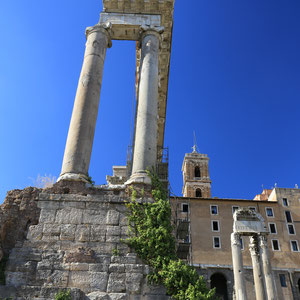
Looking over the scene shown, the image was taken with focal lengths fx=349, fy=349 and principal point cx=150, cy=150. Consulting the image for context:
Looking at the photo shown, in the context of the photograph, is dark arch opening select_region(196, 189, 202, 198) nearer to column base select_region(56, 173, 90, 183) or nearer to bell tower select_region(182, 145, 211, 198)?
bell tower select_region(182, 145, 211, 198)

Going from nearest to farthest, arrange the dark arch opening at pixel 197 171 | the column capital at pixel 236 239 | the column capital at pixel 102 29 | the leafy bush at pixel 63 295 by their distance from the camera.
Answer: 1. the leafy bush at pixel 63 295
2. the column capital at pixel 102 29
3. the column capital at pixel 236 239
4. the dark arch opening at pixel 197 171

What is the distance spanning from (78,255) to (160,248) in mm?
2127

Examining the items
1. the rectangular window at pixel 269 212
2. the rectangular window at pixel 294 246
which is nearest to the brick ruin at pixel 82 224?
the rectangular window at pixel 269 212

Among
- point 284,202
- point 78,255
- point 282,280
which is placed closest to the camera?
point 78,255

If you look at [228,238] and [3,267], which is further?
[228,238]

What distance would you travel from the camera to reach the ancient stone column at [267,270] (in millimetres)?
19477

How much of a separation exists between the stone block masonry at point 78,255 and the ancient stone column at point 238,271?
39.0 ft

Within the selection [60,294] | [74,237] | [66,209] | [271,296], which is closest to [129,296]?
[60,294]

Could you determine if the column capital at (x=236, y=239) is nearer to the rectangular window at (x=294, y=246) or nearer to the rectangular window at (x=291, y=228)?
the rectangular window at (x=294, y=246)

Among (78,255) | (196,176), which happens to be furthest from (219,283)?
(78,255)

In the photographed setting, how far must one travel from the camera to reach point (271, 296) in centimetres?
1933

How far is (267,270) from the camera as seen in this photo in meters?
20.5

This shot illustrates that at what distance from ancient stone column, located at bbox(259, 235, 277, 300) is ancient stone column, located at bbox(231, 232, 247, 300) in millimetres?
1550

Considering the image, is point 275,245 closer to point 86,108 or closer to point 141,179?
point 141,179
